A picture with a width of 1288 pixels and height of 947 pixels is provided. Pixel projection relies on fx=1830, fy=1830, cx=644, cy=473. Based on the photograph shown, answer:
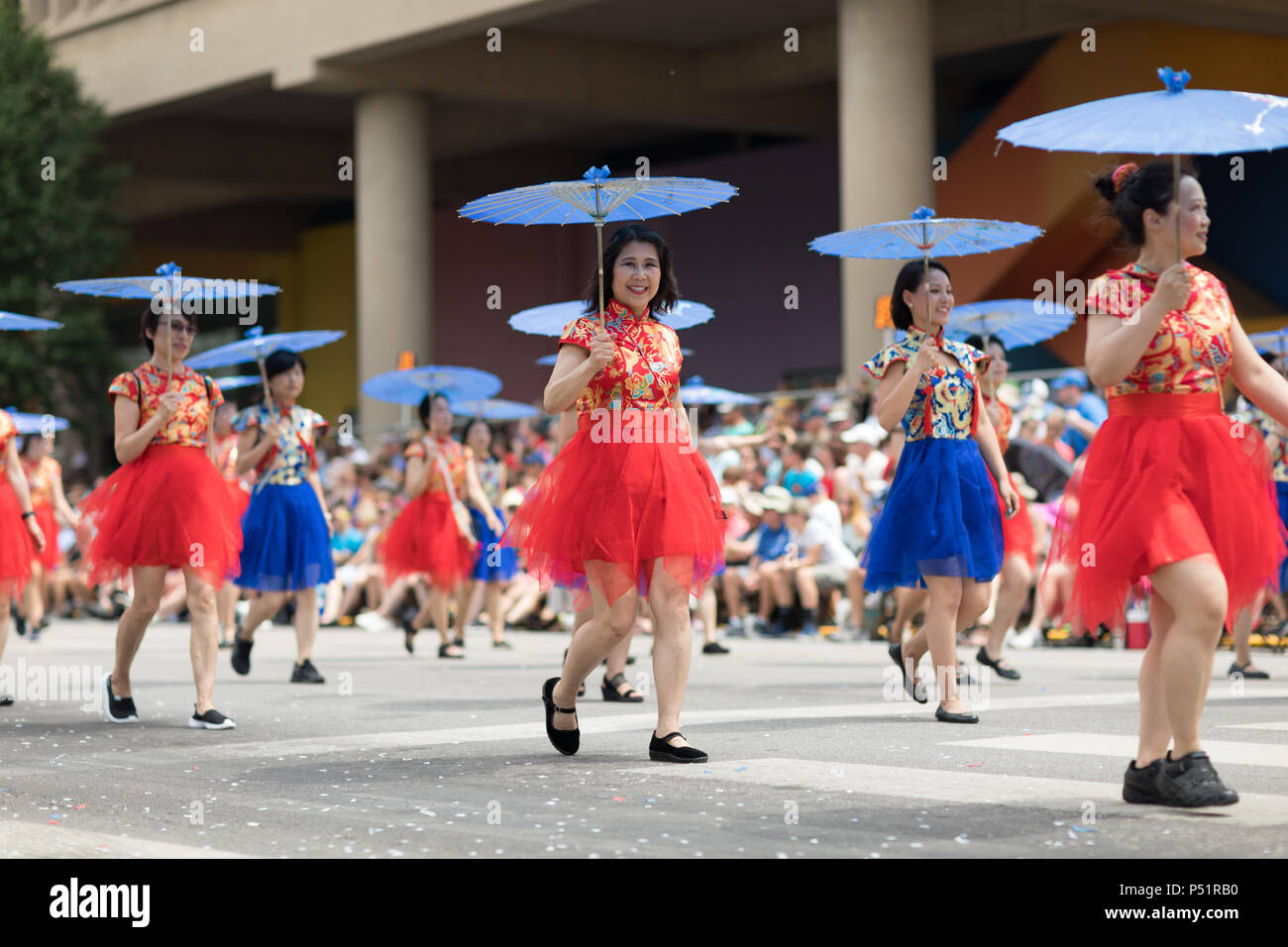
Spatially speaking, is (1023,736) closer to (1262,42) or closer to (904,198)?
(904,198)

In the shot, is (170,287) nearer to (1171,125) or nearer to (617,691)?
(617,691)

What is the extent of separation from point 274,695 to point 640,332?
4.83 m

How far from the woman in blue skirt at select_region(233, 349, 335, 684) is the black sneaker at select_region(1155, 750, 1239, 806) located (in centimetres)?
725

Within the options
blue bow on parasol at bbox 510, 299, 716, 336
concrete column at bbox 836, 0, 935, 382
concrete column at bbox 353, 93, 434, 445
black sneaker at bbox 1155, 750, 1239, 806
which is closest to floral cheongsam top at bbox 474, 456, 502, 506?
concrete column at bbox 836, 0, 935, 382

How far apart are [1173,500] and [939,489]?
341 cm

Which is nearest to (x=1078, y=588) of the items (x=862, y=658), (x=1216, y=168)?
(x=862, y=658)

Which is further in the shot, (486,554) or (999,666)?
(486,554)

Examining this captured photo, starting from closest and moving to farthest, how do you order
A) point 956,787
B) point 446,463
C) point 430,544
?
1. point 956,787
2. point 430,544
3. point 446,463

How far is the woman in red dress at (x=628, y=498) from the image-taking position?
23.6 ft

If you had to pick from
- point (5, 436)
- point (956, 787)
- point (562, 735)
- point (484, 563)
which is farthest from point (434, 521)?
point (956, 787)

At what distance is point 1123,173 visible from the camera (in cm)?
609

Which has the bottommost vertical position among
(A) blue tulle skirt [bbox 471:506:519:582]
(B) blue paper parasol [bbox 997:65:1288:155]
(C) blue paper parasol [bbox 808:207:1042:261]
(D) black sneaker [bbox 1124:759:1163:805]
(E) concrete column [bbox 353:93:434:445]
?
(D) black sneaker [bbox 1124:759:1163:805]

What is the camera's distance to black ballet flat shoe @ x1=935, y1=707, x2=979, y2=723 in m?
8.76

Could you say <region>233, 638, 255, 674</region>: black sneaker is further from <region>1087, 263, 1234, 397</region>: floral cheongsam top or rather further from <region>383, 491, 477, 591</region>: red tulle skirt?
<region>1087, 263, 1234, 397</region>: floral cheongsam top
